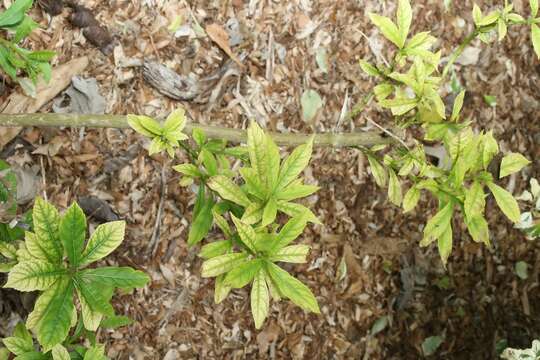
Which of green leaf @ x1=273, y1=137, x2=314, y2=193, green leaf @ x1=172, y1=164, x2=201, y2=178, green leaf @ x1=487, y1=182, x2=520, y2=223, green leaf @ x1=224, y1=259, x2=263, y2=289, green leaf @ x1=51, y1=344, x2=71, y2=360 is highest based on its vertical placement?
green leaf @ x1=273, y1=137, x2=314, y2=193

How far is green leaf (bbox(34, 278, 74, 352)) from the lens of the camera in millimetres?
1269

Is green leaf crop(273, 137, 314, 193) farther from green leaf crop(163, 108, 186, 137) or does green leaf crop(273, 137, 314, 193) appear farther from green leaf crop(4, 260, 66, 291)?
green leaf crop(4, 260, 66, 291)

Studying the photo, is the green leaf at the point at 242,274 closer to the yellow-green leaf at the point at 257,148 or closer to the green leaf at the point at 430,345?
the yellow-green leaf at the point at 257,148

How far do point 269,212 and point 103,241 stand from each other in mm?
395

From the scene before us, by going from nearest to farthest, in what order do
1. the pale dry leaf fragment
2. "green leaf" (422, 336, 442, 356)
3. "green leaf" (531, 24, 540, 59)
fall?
1. "green leaf" (531, 24, 540, 59)
2. the pale dry leaf fragment
3. "green leaf" (422, 336, 442, 356)

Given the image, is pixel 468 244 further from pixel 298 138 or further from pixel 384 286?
pixel 298 138

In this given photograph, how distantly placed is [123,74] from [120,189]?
47cm

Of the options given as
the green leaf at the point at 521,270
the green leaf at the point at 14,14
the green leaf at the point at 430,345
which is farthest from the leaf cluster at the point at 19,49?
the green leaf at the point at 521,270

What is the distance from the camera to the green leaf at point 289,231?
1376 millimetres

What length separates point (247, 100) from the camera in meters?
2.58

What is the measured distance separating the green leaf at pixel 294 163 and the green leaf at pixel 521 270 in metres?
2.10

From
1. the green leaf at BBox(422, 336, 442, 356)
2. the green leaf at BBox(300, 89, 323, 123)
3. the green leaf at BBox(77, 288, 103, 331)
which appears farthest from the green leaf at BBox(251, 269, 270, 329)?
the green leaf at BBox(422, 336, 442, 356)

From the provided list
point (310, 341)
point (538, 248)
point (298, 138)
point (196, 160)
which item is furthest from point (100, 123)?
point (538, 248)

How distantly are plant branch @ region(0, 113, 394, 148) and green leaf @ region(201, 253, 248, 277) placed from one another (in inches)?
17.3
